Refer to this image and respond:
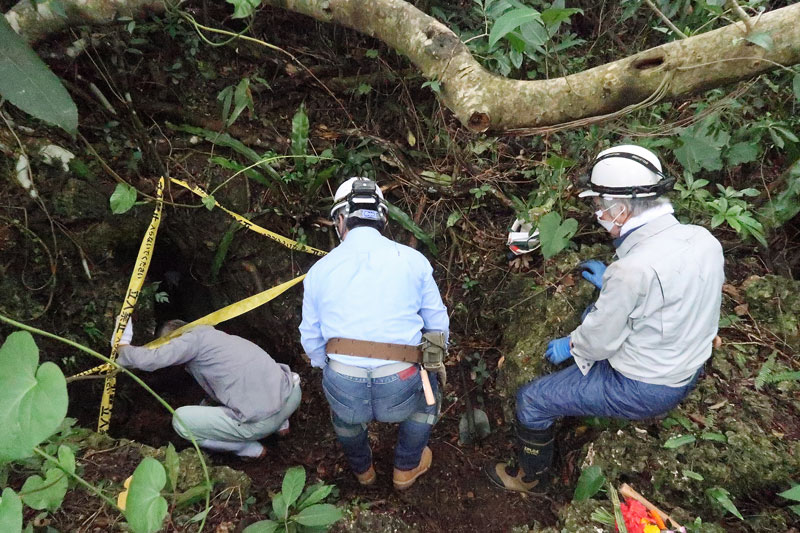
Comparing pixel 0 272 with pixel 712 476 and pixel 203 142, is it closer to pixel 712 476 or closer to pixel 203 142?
pixel 203 142

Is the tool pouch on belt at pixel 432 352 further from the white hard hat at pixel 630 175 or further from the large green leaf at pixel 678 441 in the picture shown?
the large green leaf at pixel 678 441

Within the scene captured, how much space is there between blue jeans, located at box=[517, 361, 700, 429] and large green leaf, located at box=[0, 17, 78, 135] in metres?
2.54

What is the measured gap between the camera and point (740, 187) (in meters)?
3.29

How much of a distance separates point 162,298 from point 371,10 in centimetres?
262

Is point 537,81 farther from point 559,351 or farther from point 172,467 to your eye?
point 172,467

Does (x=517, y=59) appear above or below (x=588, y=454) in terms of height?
above

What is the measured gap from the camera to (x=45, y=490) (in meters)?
1.66

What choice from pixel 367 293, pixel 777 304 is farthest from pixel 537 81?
pixel 777 304

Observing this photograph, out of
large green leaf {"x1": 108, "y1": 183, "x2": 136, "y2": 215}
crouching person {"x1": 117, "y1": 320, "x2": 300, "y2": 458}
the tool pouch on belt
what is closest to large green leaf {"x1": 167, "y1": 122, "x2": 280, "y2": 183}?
large green leaf {"x1": 108, "y1": 183, "x2": 136, "y2": 215}

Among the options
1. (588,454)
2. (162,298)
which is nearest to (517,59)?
(588,454)

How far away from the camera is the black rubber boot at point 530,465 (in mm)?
2666

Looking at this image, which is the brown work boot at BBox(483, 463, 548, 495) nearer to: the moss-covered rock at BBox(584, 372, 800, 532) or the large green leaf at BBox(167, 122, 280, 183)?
the moss-covered rock at BBox(584, 372, 800, 532)

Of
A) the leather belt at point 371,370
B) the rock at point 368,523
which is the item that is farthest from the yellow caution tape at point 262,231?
the rock at point 368,523

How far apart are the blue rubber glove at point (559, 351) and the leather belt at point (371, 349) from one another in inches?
37.5
